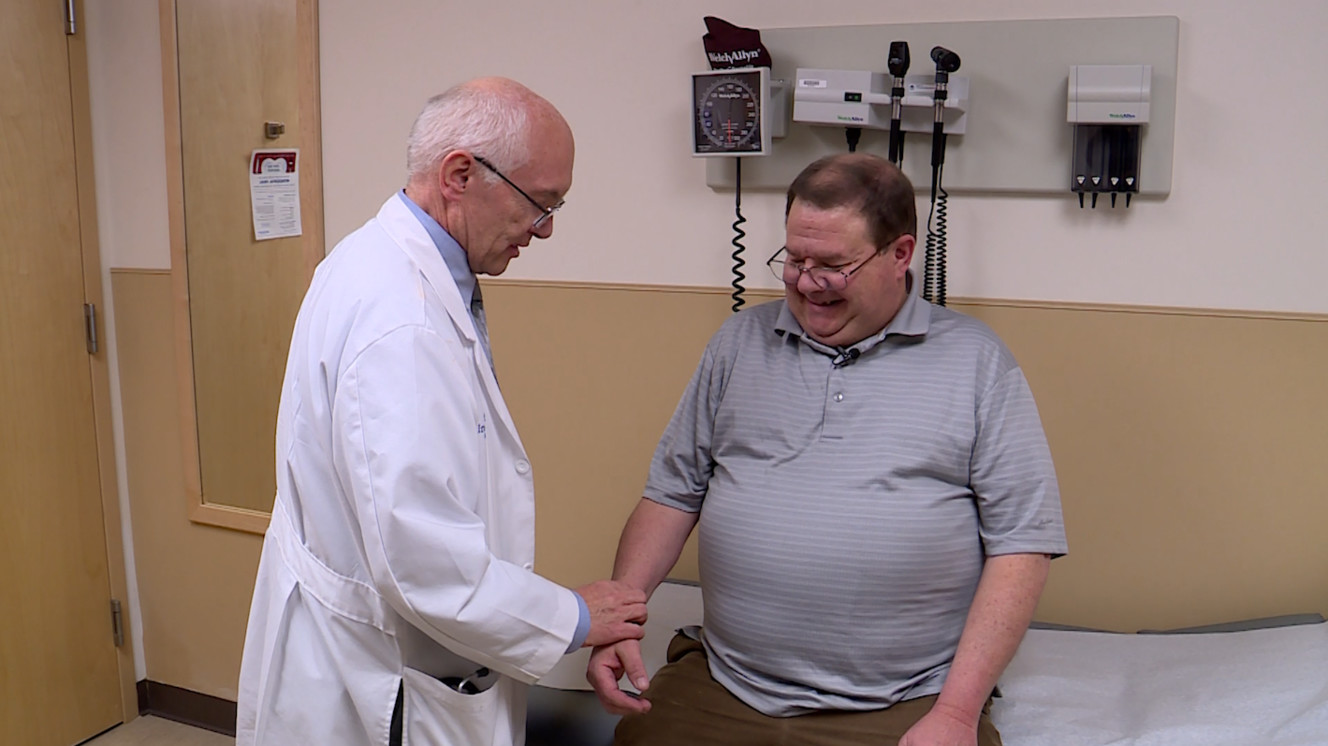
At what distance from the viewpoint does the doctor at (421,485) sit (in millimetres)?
1178

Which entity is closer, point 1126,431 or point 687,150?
point 1126,431

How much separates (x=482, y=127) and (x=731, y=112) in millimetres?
748

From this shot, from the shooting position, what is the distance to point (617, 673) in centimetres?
153

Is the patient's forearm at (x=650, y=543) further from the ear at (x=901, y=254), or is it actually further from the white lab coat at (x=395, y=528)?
the ear at (x=901, y=254)

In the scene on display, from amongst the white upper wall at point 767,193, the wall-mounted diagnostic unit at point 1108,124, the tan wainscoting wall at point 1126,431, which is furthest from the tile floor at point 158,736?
the wall-mounted diagnostic unit at point 1108,124

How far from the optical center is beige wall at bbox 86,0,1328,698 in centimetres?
174

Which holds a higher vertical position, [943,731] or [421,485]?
[421,485]

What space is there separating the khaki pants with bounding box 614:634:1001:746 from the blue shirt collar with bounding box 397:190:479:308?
0.68 metres

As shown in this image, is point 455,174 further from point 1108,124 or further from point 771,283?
point 1108,124

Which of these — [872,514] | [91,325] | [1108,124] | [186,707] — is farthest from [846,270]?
[186,707]

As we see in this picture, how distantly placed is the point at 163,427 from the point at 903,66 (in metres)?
2.04

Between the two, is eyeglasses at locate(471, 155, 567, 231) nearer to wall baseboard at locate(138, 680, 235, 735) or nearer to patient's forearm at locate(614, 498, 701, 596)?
patient's forearm at locate(614, 498, 701, 596)

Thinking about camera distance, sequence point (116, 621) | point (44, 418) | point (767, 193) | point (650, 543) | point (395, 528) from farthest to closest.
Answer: point (116, 621), point (44, 418), point (767, 193), point (650, 543), point (395, 528)

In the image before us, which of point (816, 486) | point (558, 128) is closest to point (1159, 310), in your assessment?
point (816, 486)
